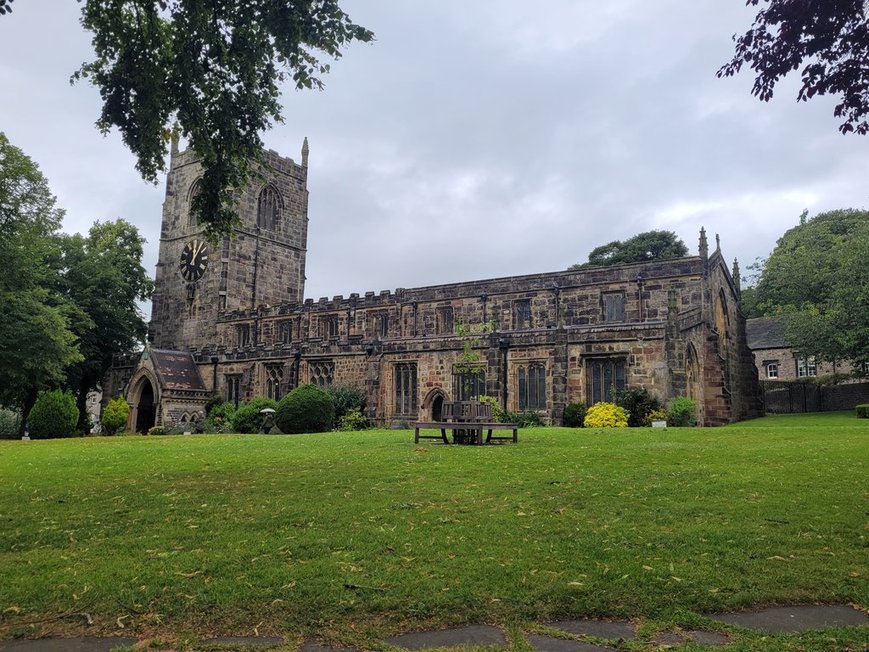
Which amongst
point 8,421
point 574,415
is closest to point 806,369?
point 574,415

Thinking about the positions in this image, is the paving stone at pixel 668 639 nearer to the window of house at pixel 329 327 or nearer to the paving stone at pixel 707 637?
the paving stone at pixel 707 637

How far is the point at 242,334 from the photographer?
1981 inches

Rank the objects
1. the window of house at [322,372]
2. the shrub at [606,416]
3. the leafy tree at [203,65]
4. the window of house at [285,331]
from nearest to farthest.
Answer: the leafy tree at [203,65], the shrub at [606,416], the window of house at [322,372], the window of house at [285,331]

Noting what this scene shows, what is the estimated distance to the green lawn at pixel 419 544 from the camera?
555 centimetres

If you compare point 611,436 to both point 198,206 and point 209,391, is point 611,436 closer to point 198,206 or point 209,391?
point 198,206

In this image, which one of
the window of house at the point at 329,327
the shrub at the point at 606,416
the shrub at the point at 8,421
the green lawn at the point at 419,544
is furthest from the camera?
the shrub at the point at 8,421

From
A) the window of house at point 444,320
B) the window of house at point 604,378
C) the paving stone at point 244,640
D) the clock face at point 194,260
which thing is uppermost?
the clock face at point 194,260

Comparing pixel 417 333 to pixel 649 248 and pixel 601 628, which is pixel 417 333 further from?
pixel 601 628

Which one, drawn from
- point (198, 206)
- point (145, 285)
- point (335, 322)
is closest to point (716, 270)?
point (335, 322)

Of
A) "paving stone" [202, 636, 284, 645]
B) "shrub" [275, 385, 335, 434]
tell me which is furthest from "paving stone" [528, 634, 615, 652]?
"shrub" [275, 385, 335, 434]

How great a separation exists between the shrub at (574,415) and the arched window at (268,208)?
113ft

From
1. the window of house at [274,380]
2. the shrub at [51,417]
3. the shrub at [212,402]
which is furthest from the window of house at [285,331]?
the shrub at [51,417]

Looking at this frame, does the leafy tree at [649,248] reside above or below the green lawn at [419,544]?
above

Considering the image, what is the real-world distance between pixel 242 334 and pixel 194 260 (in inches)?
319
